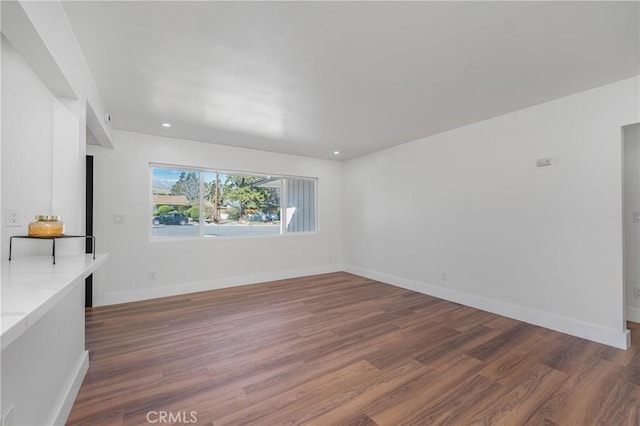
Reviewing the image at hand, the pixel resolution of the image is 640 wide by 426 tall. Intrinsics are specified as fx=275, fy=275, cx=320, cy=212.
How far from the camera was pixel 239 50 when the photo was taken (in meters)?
2.04

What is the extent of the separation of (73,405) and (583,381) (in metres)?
3.57

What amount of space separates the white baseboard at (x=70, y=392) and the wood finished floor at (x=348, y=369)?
51 millimetres

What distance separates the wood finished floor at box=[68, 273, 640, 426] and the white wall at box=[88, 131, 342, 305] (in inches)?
24.3

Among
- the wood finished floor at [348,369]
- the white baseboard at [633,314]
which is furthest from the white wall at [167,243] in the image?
the white baseboard at [633,314]

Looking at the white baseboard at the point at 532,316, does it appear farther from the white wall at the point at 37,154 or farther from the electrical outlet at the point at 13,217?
the electrical outlet at the point at 13,217

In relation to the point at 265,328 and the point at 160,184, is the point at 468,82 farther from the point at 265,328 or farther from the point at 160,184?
the point at 160,184

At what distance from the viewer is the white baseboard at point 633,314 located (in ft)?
10.00

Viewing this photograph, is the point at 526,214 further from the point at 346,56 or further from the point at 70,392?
the point at 70,392

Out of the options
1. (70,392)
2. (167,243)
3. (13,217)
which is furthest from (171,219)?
(13,217)

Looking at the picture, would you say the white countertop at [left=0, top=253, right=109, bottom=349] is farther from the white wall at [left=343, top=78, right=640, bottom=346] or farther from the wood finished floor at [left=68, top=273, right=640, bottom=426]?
the white wall at [left=343, top=78, right=640, bottom=346]

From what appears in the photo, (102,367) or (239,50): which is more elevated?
(239,50)

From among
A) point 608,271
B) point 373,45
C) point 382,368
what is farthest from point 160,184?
point 608,271

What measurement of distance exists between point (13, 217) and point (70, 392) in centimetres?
→ 118

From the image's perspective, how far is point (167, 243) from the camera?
420cm
